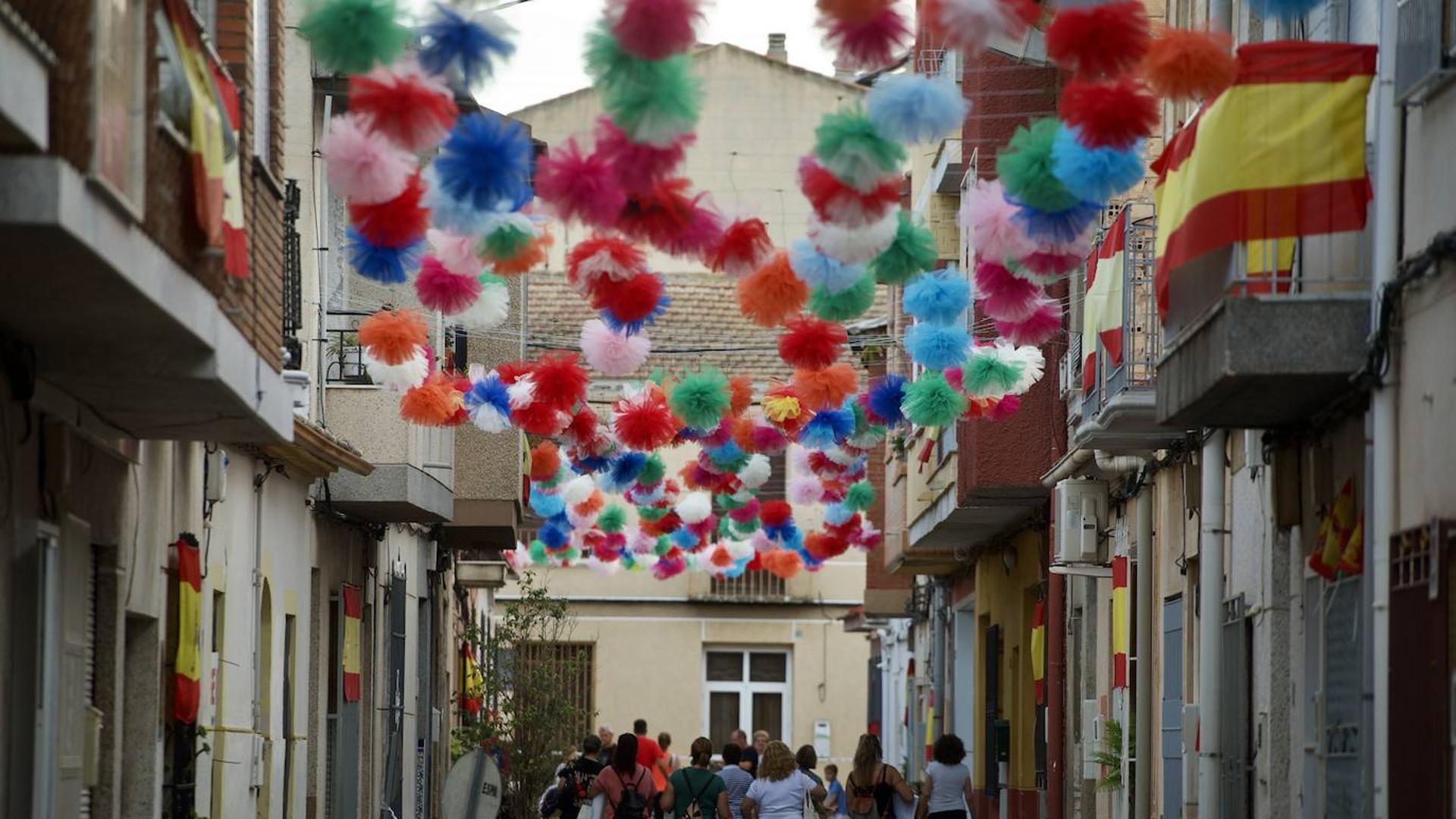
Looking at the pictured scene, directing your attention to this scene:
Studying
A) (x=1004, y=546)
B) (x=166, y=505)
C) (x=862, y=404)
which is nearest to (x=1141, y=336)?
(x=862, y=404)

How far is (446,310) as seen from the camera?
48.1 feet

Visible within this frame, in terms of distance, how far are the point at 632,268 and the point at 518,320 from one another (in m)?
14.6

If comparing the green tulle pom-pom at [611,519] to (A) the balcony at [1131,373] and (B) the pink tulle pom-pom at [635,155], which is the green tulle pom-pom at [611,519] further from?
(B) the pink tulle pom-pom at [635,155]

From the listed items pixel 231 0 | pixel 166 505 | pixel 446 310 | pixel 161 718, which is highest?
pixel 231 0

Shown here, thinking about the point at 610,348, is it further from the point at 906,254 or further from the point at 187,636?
the point at 906,254

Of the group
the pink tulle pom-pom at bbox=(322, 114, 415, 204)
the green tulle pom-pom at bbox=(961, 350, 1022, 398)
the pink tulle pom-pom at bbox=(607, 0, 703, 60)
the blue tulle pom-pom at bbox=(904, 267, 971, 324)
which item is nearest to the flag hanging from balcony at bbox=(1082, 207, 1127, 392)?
the green tulle pom-pom at bbox=(961, 350, 1022, 398)

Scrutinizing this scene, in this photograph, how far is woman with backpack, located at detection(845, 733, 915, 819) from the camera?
19406 millimetres

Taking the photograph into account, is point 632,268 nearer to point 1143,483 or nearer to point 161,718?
point 161,718

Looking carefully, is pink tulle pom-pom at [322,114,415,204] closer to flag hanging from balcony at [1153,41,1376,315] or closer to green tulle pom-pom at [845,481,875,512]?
flag hanging from balcony at [1153,41,1376,315]

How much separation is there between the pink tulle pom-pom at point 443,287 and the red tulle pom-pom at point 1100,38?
4.65 m

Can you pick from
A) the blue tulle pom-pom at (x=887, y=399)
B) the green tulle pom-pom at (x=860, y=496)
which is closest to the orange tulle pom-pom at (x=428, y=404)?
the blue tulle pom-pom at (x=887, y=399)

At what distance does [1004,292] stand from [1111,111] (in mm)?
2874

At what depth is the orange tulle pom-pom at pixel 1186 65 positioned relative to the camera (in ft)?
35.1

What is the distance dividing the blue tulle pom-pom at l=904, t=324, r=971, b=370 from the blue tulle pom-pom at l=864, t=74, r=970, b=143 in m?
5.26
